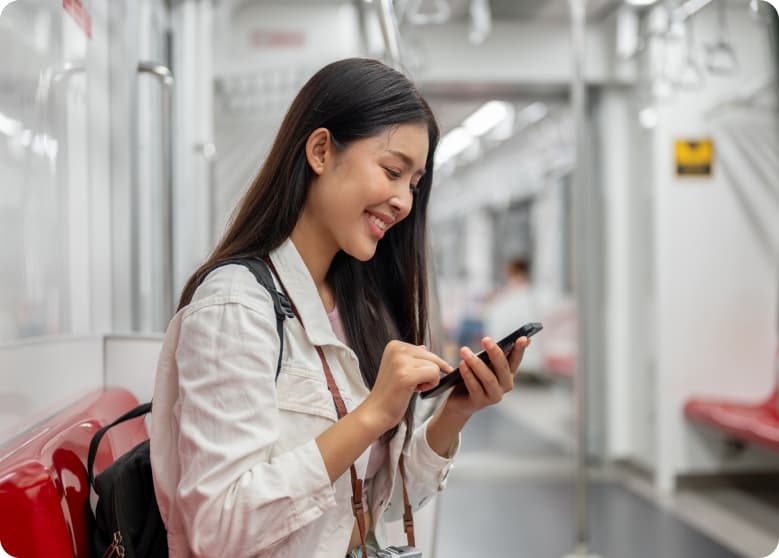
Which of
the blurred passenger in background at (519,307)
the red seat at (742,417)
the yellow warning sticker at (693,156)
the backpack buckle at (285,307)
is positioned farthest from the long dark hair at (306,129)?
the blurred passenger in background at (519,307)

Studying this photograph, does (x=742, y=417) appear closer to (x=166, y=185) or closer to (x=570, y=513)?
(x=570, y=513)

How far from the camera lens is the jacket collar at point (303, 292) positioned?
138 centimetres

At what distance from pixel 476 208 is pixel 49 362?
1160 cm

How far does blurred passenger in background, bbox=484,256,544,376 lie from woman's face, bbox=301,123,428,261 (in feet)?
26.5

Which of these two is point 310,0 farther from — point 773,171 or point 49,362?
point 49,362

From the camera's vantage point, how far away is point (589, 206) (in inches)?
252

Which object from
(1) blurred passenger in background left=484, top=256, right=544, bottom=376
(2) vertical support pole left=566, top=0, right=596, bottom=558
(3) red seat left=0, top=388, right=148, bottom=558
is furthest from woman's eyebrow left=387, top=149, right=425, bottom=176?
(1) blurred passenger in background left=484, top=256, right=544, bottom=376

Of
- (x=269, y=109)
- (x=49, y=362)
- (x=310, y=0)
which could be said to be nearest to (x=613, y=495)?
(x=269, y=109)

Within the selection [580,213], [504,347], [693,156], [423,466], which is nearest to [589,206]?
[693,156]

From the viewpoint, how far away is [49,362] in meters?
1.85

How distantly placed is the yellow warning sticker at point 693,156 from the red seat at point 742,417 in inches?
60.6

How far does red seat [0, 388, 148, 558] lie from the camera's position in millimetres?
1173

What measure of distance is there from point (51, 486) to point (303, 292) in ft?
1.61

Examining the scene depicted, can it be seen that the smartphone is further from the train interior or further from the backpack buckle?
the train interior
